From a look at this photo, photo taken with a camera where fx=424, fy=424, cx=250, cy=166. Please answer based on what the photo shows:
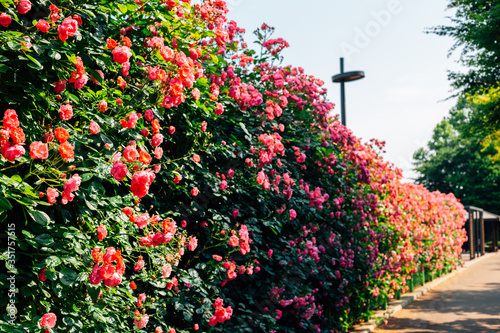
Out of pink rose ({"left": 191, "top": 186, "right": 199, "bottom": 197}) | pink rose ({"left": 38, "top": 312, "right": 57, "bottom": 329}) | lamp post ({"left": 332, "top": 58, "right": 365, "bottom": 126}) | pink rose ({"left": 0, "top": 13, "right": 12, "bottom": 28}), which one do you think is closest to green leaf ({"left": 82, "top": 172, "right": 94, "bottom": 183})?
pink rose ({"left": 38, "top": 312, "right": 57, "bottom": 329})

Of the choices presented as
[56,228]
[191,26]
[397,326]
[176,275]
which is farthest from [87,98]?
[397,326]

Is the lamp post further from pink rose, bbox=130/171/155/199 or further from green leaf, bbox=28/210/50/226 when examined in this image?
green leaf, bbox=28/210/50/226

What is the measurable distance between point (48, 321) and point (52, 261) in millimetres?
277

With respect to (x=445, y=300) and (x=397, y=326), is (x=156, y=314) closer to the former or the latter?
(x=397, y=326)

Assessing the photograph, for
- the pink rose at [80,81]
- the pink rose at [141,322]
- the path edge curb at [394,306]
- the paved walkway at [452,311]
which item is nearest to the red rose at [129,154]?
the pink rose at [80,81]

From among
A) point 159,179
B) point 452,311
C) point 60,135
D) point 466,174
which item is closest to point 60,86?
point 60,135

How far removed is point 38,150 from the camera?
1940 mm

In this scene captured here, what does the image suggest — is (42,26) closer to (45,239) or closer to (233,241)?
(45,239)

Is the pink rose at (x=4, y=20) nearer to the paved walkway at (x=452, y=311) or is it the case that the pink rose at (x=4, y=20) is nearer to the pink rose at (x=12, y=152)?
the pink rose at (x=12, y=152)

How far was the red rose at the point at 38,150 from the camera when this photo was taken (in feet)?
6.32

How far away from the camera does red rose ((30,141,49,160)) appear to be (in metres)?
1.93

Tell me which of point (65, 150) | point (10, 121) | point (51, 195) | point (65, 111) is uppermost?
point (65, 111)

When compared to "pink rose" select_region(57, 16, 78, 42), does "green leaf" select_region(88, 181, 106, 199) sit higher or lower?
lower

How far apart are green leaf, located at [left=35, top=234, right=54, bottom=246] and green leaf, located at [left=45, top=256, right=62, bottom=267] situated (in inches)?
2.8
